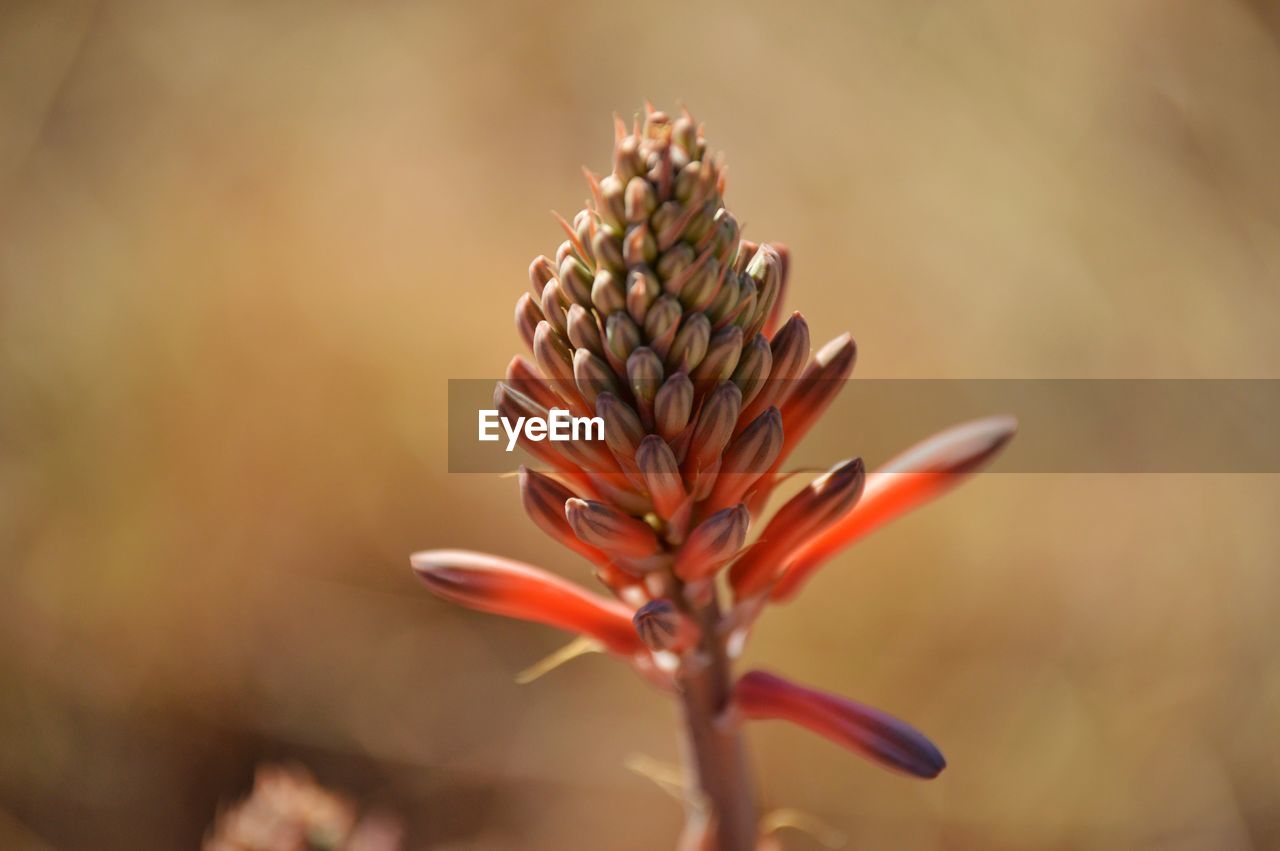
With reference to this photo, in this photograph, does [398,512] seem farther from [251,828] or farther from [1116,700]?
[1116,700]

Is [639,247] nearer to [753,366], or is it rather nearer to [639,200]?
[639,200]

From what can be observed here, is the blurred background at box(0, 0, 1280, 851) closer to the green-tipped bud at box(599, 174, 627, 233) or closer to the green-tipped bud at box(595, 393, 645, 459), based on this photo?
the green-tipped bud at box(595, 393, 645, 459)

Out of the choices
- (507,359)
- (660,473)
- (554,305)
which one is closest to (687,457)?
(660,473)

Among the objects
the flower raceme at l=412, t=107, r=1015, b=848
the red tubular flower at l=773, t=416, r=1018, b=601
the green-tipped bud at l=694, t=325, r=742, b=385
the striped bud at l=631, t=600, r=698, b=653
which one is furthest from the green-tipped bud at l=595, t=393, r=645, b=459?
the red tubular flower at l=773, t=416, r=1018, b=601

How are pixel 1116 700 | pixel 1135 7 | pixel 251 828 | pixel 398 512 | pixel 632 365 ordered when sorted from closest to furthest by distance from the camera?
pixel 632 365 < pixel 251 828 < pixel 1116 700 < pixel 398 512 < pixel 1135 7

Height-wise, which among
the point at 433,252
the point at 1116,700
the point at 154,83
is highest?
the point at 154,83

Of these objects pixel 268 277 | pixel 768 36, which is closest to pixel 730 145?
pixel 768 36
